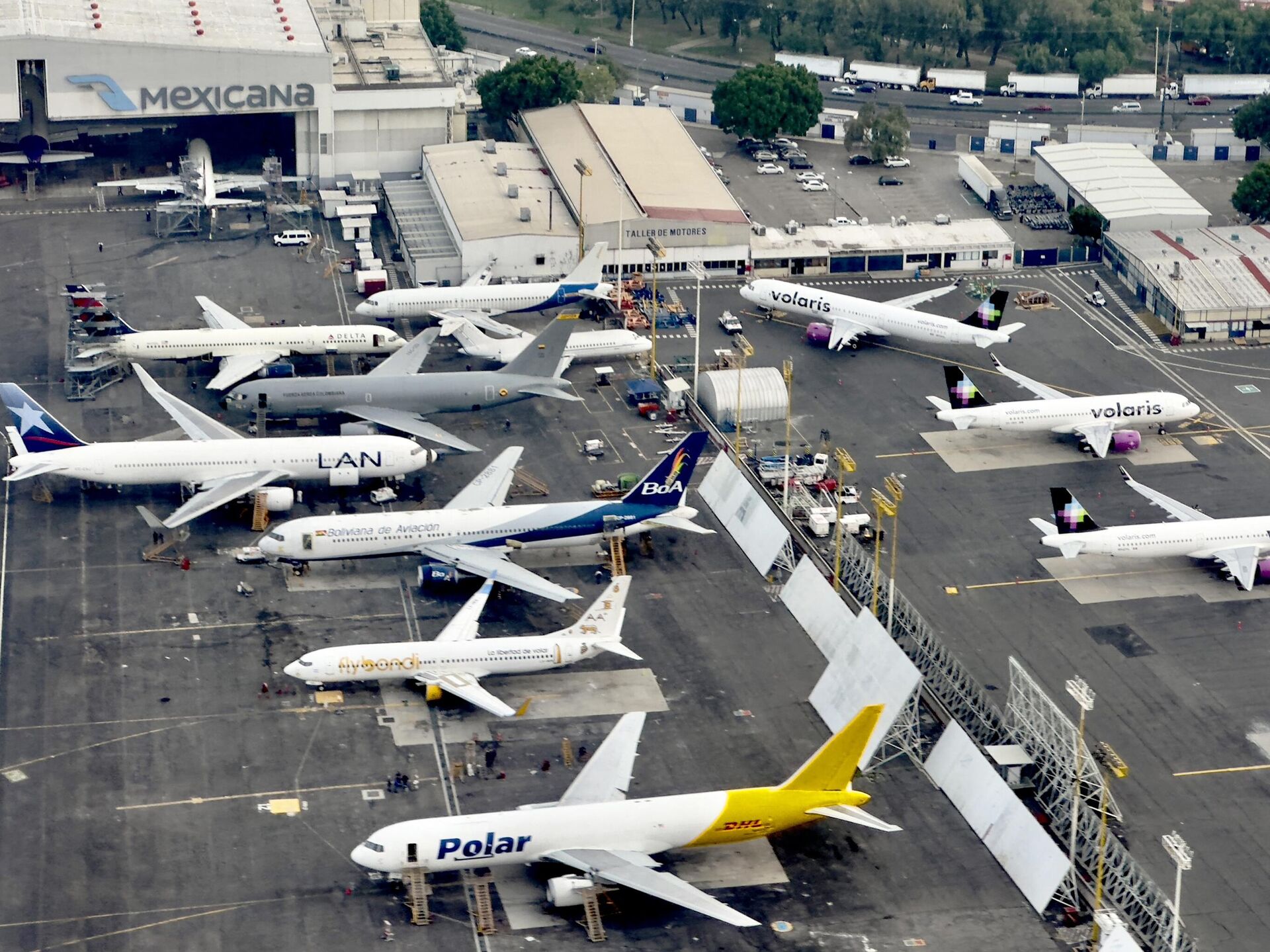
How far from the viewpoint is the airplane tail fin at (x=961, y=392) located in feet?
550

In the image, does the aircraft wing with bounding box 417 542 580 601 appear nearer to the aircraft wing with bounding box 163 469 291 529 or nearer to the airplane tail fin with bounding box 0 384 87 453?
the aircraft wing with bounding box 163 469 291 529

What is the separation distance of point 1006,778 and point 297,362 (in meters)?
86.8

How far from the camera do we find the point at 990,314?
608 ft

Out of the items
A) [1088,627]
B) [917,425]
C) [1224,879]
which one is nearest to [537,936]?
[1224,879]

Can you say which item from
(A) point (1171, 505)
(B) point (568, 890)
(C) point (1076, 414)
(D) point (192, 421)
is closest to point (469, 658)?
(B) point (568, 890)

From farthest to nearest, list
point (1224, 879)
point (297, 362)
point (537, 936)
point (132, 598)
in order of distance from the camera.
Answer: point (297, 362) < point (132, 598) < point (1224, 879) < point (537, 936)

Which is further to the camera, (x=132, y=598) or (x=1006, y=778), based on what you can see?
(x=132, y=598)

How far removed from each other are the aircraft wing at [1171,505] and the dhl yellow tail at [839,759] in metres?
50.4

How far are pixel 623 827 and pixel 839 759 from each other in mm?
12842

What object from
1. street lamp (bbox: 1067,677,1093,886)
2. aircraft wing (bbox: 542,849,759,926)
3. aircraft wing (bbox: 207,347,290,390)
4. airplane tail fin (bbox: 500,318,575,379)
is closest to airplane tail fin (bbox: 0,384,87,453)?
aircraft wing (bbox: 207,347,290,390)

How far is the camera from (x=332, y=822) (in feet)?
380

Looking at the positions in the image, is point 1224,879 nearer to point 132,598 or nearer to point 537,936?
point 537,936

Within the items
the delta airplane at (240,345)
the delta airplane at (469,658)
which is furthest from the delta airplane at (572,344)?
the delta airplane at (469,658)

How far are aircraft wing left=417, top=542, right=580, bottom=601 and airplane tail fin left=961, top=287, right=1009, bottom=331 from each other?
61.6 metres
